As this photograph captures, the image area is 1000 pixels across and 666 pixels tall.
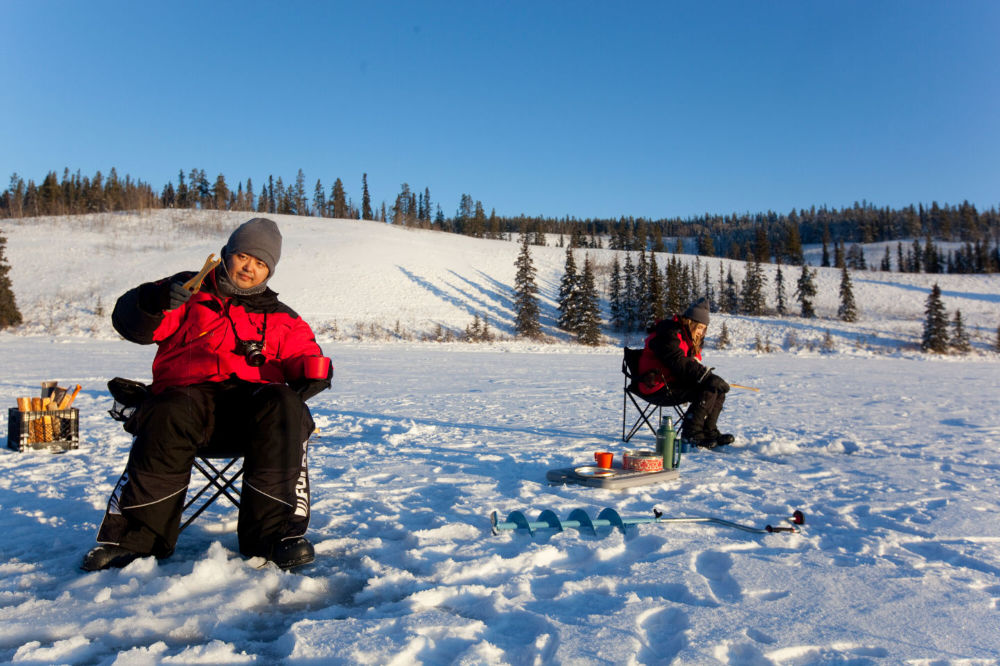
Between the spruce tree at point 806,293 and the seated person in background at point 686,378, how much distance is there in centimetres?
4373

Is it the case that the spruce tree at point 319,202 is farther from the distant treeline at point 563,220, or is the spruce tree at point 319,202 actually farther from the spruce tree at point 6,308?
the spruce tree at point 6,308

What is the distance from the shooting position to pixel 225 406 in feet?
9.08

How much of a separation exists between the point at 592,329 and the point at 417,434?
98.3ft

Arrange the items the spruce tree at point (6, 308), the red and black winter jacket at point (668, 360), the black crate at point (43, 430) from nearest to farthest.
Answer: the black crate at point (43, 430)
the red and black winter jacket at point (668, 360)
the spruce tree at point (6, 308)

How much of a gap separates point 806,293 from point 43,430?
163ft

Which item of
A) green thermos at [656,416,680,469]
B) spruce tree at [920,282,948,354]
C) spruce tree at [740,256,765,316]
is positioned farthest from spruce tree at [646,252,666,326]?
green thermos at [656,416,680,469]

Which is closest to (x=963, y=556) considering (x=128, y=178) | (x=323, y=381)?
(x=323, y=381)

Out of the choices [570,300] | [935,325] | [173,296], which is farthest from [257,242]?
[570,300]

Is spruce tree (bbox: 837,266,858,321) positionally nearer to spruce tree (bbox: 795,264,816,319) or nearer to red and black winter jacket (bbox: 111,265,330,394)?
spruce tree (bbox: 795,264,816,319)

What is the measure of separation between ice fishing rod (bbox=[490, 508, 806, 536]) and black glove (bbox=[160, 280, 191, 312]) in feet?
5.57

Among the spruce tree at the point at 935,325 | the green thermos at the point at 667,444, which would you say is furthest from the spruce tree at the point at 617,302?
the green thermos at the point at 667,444

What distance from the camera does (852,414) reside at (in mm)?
7766

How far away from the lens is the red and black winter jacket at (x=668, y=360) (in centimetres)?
548

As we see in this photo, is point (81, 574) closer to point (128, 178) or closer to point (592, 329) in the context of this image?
point (592, 329)
